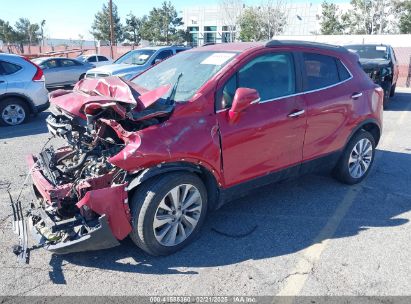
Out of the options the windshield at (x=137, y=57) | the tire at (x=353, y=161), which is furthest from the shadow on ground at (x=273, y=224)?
the windshield at (x=137, y=57)

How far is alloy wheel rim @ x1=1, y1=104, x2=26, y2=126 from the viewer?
855 cm

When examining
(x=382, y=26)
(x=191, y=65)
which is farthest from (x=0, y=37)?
(x=191, y=65)

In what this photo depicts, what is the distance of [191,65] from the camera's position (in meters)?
3.92

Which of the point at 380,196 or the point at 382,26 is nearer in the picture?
the point at 380,196

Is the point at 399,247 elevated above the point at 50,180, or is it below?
below

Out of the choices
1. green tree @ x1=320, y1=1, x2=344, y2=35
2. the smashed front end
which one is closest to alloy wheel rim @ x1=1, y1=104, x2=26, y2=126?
the smashed front end

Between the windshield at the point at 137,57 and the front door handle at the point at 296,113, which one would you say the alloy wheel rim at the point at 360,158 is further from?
the windshield at the point at 137,57

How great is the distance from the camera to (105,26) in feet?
184

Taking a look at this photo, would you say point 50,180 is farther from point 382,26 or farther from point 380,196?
point 382,26

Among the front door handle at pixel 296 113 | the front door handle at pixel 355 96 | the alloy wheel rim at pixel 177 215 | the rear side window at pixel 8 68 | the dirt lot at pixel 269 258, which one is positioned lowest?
the dirt lot at pixel 269 258

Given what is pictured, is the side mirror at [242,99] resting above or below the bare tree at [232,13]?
below

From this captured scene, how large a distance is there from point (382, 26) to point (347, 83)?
1590 inches

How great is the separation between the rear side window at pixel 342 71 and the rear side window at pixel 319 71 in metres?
0.06

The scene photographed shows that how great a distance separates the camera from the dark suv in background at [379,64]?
34.8 ft
